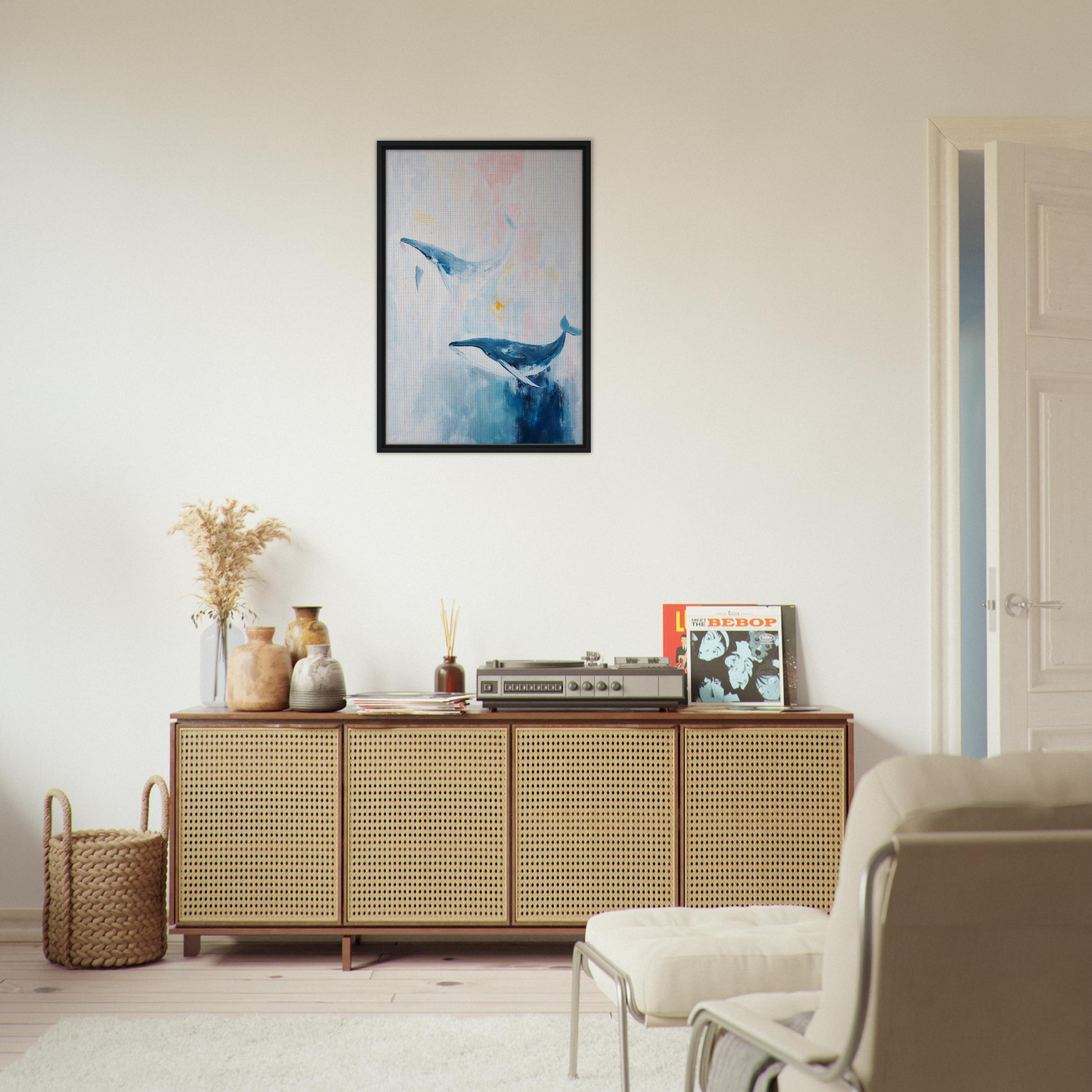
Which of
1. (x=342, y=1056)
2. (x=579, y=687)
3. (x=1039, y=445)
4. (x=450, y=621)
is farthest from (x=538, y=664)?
(x=1039, y=445)

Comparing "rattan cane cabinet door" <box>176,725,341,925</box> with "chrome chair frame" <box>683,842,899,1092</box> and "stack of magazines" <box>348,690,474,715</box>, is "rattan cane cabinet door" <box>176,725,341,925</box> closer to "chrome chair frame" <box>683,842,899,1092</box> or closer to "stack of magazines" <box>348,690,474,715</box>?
"stack of magazines" <box>348,690,474,715</box>

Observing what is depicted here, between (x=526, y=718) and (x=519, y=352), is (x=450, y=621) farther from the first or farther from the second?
(x=519, y=352)

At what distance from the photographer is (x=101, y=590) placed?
3.48 meters

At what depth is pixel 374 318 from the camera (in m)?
3.51

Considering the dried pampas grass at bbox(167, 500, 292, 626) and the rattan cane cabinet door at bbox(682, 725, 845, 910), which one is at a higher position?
the dried pampas grass at bbox(167, 500, 292, 626)

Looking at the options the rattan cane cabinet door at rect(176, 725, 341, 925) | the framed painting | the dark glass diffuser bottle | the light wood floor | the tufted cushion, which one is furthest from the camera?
the framed painting

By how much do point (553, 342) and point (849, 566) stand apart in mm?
1250

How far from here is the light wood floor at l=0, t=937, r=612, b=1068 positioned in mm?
2750

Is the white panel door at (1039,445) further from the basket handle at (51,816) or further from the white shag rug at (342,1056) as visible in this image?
the basket handle at (51,816)

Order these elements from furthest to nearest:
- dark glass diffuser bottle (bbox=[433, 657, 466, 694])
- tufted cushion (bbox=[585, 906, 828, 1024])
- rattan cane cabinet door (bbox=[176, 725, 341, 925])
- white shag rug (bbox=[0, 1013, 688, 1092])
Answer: dark glass diffuser bottle (bbox=[433, 657, 466, 694]), rattan cane cabinet door (bbox=[176, 725, 341, 925]), white shag rug (bbox=[0, 1013, 688, 1092]), tufted cushion (bbox=[585, 906, 828, 1024])

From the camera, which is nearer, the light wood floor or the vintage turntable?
the light wood floor

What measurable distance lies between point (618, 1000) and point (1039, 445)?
2.28 m

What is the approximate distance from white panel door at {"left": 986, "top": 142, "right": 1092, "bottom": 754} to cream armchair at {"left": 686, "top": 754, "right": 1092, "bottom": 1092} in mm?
2061

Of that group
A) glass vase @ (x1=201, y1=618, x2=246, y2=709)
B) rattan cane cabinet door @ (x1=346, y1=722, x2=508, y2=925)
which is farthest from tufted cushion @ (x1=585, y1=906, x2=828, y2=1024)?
glass vase @ (x1=201, y1=618, x2=246, y2=709)
